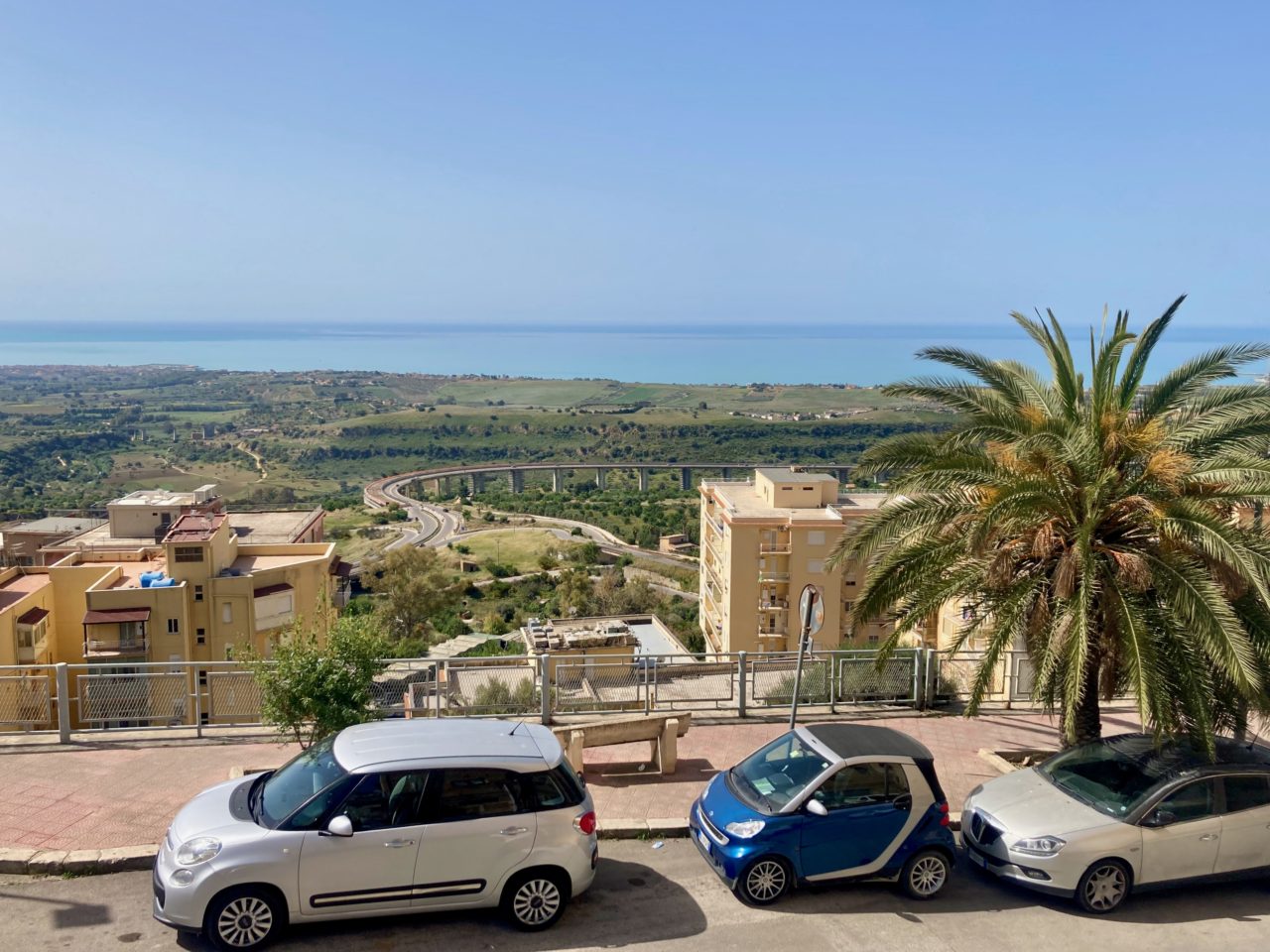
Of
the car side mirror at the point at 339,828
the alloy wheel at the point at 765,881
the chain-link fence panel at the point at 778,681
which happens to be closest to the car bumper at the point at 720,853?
the alloy wheel at the point at 765,881

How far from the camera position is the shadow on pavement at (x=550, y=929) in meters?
7.26

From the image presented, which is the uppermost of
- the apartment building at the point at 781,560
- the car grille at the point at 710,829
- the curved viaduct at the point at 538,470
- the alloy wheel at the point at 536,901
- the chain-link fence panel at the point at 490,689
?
the car grille at the point at 710,829

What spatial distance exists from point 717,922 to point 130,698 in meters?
8.03

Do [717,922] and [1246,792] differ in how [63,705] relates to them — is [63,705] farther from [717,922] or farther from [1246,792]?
[1246,792]

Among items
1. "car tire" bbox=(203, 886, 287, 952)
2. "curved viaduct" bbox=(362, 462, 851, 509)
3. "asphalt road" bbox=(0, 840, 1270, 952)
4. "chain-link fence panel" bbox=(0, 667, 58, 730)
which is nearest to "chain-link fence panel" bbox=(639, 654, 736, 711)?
"asphalt road" bbox=(0, 840, 1270, 952)

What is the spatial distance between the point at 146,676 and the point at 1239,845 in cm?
1151

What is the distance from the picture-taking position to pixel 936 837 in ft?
27.1

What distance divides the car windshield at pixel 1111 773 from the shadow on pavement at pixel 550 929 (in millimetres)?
3591

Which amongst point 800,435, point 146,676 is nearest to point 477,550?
point 146,676

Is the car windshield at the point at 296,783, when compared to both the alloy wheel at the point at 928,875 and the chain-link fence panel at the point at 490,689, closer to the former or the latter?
the chain-link fence panel at the point at 490,689

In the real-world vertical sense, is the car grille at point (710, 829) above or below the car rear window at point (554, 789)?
below

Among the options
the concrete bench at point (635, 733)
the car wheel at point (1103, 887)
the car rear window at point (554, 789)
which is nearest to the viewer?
the car rear window at point (554, 789)

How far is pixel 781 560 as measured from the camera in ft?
134

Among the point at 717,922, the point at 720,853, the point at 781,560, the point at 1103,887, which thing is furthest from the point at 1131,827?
the point at 781,560
